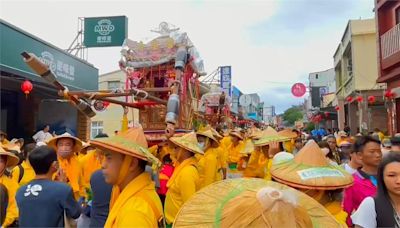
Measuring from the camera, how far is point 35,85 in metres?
11.4

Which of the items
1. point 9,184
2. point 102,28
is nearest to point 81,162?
point 9,184

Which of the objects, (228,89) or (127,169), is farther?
(228,89)

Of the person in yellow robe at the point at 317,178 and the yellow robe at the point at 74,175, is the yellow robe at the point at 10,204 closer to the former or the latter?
the yellow robe at the point at 74,175

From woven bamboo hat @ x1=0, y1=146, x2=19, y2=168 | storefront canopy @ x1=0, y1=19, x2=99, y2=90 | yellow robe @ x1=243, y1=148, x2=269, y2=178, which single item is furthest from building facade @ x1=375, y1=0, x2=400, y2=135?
woven bamboo hat @ x1=0, y1=146, x2=19, y2=168

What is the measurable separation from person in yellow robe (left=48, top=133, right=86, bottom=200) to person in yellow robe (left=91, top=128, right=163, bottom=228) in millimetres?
2628

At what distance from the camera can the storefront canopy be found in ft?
29.8

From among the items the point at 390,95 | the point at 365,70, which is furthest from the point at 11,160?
the point at 365,70

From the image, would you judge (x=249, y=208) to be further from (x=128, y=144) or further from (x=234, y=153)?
(x=234, y=153)

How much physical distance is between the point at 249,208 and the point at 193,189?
2.68m

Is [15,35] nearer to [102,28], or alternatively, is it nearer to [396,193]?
[396,193]

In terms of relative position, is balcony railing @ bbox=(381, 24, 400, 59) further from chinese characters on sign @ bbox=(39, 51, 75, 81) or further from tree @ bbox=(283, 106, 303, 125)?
tree @ bbox=(283, 106, 303, 125)

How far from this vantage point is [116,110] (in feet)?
91.6

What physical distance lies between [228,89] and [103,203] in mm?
27023

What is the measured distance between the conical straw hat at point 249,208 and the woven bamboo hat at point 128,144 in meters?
0.91
